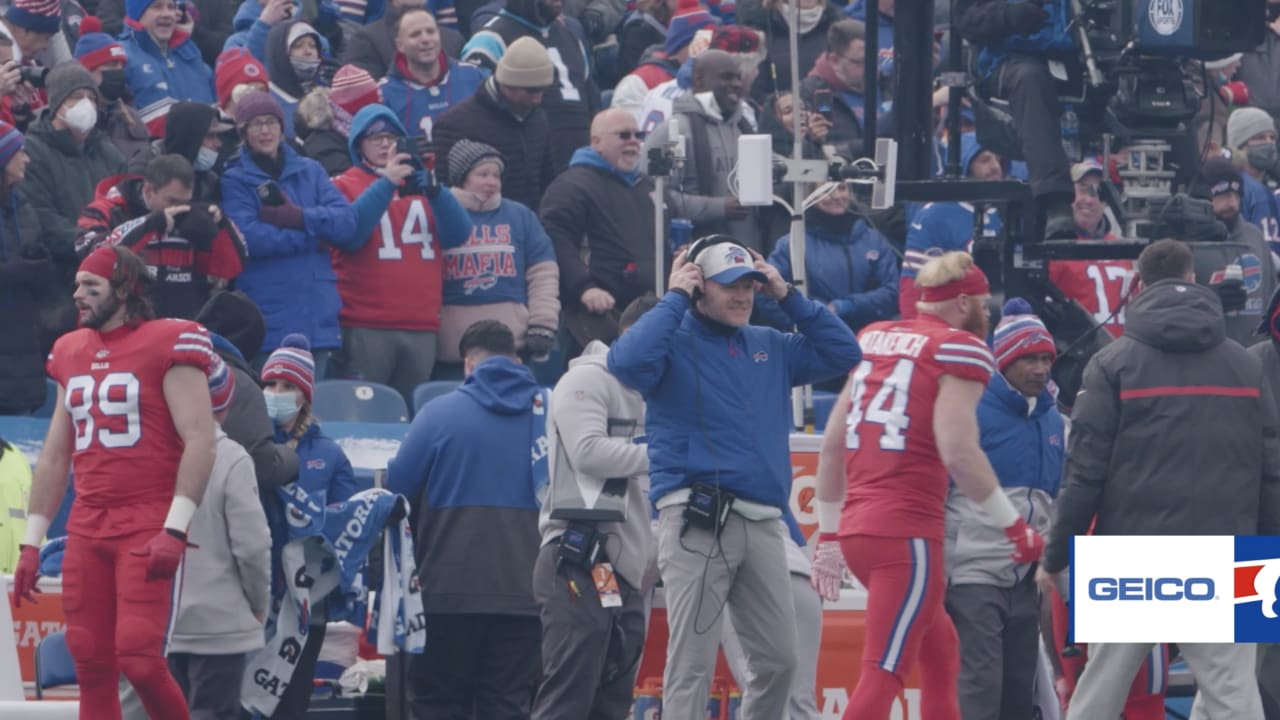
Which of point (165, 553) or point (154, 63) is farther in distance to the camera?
point (154, 63)

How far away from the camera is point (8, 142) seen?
12.3 m

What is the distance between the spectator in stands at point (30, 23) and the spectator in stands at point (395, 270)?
1.90 metres

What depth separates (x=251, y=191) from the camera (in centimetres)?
1277

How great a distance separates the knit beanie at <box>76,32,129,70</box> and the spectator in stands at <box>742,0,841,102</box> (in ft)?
14.1

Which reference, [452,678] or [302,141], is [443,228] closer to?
[302,141]

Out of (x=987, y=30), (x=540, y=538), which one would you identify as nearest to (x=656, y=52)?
(x=987, y=30)

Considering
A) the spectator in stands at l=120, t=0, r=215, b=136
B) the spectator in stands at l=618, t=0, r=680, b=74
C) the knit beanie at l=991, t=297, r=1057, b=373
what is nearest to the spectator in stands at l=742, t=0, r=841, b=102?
the spectator in stands at l=618, t=0, r=680, b=74

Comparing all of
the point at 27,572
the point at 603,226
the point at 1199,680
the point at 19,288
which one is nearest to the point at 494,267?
the point at 603,226

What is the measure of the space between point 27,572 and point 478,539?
1.96 m

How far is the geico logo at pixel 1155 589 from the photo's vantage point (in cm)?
944

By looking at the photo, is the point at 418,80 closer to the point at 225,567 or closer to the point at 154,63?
the point at 154,63

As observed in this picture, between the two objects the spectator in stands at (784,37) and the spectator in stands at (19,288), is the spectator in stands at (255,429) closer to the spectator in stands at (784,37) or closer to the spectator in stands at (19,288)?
the spectator in stands at (19,288)

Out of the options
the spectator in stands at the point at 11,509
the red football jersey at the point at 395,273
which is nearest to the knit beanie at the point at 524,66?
the red football jersey at the point at 395,273

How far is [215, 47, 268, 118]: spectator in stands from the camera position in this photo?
13.5 meters
